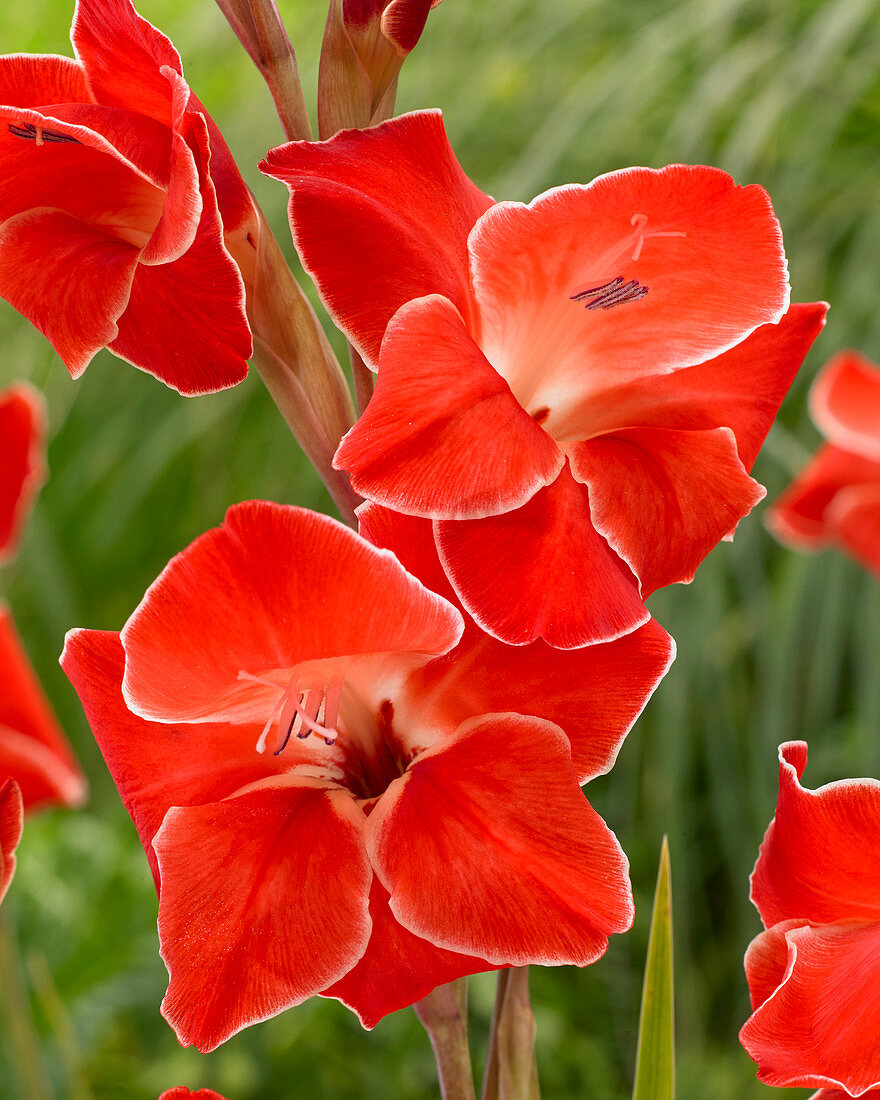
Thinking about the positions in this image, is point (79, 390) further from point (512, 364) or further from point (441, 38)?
point (512, 364)

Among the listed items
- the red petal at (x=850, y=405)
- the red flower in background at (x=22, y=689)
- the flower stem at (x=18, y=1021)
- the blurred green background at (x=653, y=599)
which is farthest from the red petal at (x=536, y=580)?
the blurred green background at (x=653, y=599)

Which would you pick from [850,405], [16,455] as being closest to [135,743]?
[16,455]

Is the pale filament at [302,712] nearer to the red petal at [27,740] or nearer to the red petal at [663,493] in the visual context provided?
the red petal at [663,493]

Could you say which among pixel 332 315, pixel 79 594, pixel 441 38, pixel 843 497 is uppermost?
pixel 332 315

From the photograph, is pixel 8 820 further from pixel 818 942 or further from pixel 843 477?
pixel 843 477

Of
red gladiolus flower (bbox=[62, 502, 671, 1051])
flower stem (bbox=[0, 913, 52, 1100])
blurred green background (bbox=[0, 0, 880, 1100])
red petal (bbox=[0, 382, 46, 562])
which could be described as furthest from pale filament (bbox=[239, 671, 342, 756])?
blurred green background (bbox=[0, 0, 880, 1100])

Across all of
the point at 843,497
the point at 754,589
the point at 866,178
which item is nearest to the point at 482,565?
the point at 843,497

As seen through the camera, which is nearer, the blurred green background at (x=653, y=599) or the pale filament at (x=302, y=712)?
the pale filament at (x=302, y=712)

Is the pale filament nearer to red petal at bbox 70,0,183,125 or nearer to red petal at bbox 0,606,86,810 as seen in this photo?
red petal at bbox 70,0,183,125
